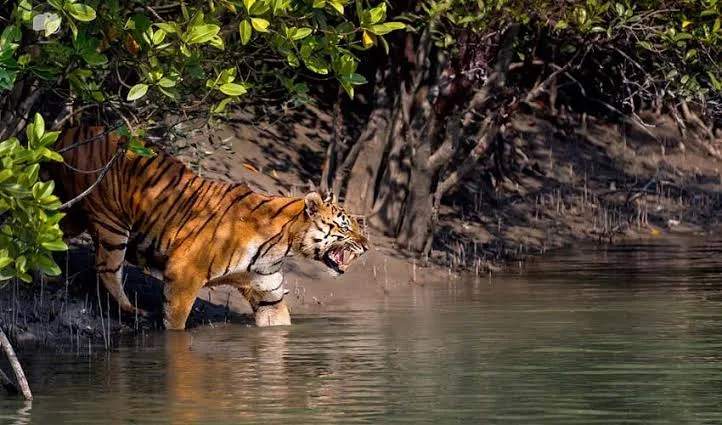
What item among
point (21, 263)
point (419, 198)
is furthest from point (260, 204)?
point (21, 263)

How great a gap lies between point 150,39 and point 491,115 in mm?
8532

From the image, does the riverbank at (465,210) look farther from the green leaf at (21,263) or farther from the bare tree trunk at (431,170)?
the green leaf at (21,263)

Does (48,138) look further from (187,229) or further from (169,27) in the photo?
(187,229)

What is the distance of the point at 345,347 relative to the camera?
41.7 ft

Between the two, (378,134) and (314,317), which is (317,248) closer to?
(314,317)

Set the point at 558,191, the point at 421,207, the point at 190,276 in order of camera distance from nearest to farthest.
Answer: the point at 190,276
the point at 421,207
the point at 558,191

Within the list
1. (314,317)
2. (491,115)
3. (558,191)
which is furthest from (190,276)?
(558,191)

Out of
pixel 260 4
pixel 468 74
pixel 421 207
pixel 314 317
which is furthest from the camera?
pixel 421 207

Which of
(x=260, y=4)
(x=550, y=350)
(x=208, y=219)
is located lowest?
(x=550, y=350)

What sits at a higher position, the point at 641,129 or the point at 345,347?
the point at 641,129

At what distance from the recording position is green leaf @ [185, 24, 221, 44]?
1015 centimetres

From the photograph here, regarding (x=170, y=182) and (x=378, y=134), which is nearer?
(x=170, y=182)

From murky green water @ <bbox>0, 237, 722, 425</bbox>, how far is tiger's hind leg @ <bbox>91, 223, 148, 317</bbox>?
0.78m

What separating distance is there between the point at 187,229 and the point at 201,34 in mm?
4130
